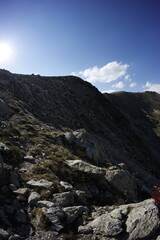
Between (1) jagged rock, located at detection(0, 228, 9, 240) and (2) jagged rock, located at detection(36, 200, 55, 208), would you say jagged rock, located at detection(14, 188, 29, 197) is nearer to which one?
(2) jagged rock, located at detection(36, 200, 55, 208)

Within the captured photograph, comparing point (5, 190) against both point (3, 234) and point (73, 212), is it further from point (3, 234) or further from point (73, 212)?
point (73, 212)

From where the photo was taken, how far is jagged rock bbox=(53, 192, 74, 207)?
9567 millimetres

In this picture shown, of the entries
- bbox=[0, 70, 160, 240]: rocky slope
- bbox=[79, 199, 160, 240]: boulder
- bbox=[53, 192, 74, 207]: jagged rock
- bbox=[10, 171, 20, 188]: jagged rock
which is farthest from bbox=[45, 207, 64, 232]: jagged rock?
bbox=[10, 171, 20, 188]: jagged rock

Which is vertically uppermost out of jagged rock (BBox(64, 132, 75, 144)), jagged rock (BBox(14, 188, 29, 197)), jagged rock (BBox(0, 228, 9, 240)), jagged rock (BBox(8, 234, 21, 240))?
jagged rock (BBox(64, 132, 75, 144))

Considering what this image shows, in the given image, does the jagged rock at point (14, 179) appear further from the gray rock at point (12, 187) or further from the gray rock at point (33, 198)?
the gray rock at point (33, 198)

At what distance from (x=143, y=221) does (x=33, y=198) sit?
491cm

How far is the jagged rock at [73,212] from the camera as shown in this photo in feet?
28.3

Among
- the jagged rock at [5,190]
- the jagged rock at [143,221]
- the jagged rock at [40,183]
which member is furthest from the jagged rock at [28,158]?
the jagged rock at [143,221]

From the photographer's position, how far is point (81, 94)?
49.2m

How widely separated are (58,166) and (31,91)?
22.9 metres

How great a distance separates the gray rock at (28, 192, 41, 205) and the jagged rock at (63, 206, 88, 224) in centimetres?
141

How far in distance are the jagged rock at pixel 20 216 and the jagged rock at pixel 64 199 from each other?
59.6 inches

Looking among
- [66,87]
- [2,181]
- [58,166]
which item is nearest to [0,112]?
[58,166]

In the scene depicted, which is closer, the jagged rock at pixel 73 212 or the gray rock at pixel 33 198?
the jagged rock at pixel 73 212
